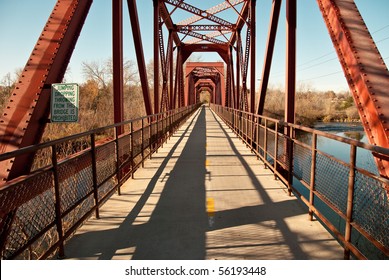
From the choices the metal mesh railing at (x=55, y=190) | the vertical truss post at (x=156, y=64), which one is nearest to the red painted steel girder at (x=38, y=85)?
the metal mesh railing at (x=55, y=190)

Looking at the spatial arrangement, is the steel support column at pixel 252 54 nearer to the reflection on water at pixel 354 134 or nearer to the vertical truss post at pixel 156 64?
the vertical truss post at pixel 156 64

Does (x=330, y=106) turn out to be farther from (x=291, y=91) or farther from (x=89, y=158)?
(x=89, y=158)

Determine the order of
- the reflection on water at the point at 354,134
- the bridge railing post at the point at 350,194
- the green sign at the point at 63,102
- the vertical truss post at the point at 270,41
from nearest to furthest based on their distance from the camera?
the bridge railing post at the point at 350,194 → the green sign at the point at 63,102 → the vertical truss post at the point at 270,41 → the reflection on water at the point at 354,134

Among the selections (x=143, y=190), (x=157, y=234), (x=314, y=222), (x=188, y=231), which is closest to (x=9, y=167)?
(x=157, y=234)

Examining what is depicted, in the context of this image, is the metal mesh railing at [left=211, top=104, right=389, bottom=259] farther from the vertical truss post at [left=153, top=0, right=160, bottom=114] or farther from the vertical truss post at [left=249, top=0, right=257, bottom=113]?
the vertical truss post at [left=153, top=0, right=160, bottom=114]

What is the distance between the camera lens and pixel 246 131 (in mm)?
10469

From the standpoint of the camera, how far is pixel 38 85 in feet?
11.7

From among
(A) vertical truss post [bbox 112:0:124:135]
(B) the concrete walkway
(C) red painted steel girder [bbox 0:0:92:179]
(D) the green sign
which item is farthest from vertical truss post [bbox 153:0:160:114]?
(D) the green sign

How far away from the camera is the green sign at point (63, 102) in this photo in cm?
368

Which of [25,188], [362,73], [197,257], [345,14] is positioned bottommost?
[197,257]

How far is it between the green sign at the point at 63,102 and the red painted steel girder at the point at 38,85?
77 mm

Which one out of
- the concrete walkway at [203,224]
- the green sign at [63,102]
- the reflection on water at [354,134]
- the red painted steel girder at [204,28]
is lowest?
the reflection on water at [354,134]

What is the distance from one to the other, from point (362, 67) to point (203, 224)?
8.72 feet

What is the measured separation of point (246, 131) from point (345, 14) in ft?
22.0
